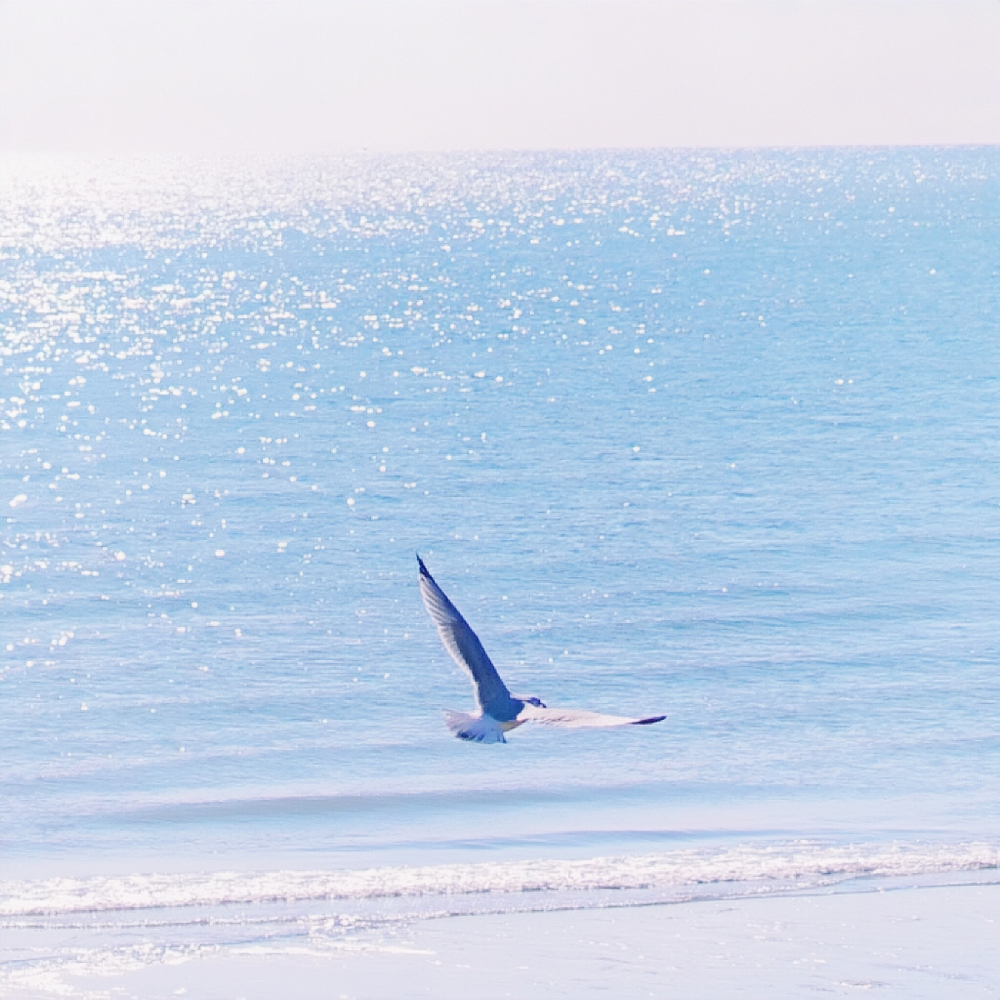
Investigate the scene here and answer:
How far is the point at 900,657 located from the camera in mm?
23375

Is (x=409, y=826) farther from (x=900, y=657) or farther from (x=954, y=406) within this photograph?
(x=954, y=406)

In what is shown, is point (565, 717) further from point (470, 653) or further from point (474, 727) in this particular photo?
point (470, 653)

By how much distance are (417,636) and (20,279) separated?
79.5 m

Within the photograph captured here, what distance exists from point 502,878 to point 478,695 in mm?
5570

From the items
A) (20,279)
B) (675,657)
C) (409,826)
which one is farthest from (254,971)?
(20,279)

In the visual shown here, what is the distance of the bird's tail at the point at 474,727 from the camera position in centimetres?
988

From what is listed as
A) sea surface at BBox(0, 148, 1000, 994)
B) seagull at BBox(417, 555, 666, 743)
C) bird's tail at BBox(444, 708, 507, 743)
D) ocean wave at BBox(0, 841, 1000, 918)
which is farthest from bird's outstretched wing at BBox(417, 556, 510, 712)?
ocean wave at BBox(0, 841, 1000, 918)

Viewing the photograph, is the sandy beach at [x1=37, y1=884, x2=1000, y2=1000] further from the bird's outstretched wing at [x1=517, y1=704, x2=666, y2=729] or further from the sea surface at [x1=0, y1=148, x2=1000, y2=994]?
the bird's outstretched wing at [x1=517, y1=704, x2=666, y2=729]

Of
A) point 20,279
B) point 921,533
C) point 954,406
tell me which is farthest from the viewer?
point 20,279

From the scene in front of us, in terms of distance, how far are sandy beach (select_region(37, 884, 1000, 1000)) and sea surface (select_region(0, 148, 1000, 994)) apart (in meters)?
0.47

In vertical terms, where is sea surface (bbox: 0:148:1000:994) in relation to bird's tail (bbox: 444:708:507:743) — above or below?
above

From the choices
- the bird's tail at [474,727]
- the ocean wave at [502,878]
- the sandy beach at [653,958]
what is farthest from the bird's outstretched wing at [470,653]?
the ocean wave at [502,878]

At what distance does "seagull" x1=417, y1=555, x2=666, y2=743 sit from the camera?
9.77m

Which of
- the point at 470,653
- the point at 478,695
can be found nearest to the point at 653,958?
the point at 478,695
